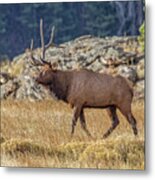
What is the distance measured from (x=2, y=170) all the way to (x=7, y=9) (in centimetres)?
68

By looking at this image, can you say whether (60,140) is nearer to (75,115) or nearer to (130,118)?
(75,115)

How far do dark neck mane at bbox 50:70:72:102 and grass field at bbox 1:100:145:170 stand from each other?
40mm

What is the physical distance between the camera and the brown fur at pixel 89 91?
2434 millimetres

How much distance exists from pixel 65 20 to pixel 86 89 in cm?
29

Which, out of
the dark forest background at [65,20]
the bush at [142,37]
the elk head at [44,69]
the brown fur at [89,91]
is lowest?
the brown fur at [89,91]

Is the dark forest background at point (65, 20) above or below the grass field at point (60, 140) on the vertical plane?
above

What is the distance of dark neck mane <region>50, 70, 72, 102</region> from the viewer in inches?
97.7

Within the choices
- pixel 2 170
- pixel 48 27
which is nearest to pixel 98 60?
pixel 48 27

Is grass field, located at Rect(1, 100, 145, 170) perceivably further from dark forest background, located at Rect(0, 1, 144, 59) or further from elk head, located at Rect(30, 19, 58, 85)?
dark forest background, located at Rect(0, 1, 144, 59)

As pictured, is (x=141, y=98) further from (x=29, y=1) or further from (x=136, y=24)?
(x=29, y=1)

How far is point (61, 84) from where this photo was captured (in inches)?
98.0

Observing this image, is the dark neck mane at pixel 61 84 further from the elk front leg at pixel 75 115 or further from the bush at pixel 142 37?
the bush at pixel 142 37

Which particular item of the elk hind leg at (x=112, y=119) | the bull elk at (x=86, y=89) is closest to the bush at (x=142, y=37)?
the bull elk at (x=86, y=89)

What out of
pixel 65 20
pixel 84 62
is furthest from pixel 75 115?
pixel 65 20
